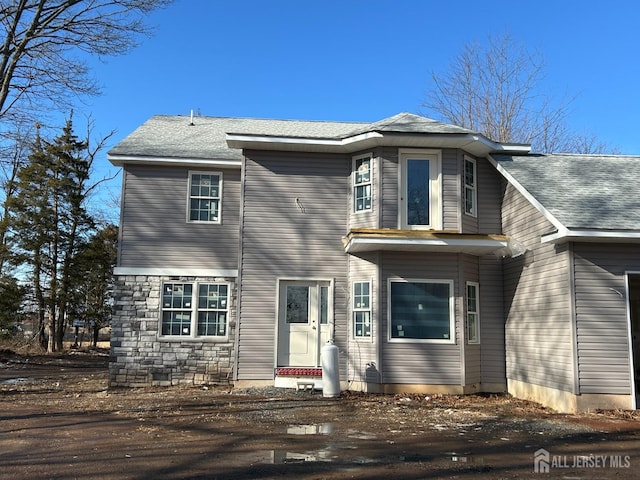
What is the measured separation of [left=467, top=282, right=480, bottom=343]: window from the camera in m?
11.5

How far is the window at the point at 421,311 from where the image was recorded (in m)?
11.1

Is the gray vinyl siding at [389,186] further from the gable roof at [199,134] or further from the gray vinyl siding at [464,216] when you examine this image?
the gable roof at [199,134]

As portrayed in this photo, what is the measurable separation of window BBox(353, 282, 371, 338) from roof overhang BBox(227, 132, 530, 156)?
3104 mm

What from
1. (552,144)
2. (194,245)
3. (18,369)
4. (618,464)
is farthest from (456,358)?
(552,144)

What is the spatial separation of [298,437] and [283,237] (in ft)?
18.6

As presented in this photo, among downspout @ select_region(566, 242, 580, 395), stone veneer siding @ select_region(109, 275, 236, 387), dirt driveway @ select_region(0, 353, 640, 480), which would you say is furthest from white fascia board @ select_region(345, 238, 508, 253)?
stone veneer siding @ select_region(109, 275, 236, 387)

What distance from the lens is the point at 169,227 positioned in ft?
41.2

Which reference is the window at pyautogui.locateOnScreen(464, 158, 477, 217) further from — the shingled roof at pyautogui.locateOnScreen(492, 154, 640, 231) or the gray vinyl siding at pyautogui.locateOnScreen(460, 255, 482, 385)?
the gray vinyl siding at pyautogui.locateOnScreen(460, 255, 482, 385)

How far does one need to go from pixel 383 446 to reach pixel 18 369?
14719mm

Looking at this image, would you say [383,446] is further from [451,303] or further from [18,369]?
[18,369]

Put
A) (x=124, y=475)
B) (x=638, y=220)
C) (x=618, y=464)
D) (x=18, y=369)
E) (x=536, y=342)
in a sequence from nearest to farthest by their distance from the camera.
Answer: (x=124, y=475) → (x=618, y=464) → (x=638, y=220) → (x=536, y=342) → (x=18, y=369)

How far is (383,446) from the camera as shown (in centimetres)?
670

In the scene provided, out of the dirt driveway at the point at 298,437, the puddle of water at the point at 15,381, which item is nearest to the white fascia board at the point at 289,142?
the dirt driveway at the point at 298,437

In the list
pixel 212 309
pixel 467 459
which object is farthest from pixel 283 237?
pixel 467 459
